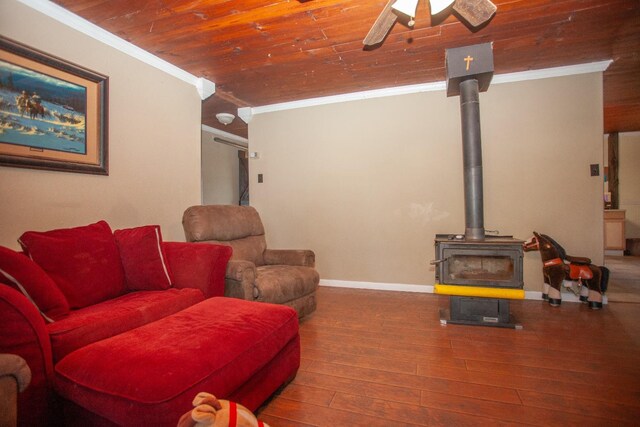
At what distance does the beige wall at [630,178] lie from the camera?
5.96 meters

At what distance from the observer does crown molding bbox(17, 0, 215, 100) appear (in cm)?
205

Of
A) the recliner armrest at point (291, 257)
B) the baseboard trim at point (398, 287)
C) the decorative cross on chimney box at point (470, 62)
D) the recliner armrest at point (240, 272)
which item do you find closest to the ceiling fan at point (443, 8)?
the decorative cross on chimney box at point (470, 62)

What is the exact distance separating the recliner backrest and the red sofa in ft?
1.69

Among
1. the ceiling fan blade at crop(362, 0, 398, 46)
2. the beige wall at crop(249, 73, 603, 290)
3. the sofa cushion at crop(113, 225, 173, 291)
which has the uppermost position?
the ceiling fan blade at crop(362, 0, 398, 46)

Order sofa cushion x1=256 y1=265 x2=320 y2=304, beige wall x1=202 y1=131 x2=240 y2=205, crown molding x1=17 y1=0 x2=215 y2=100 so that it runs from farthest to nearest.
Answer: beige wall x1=202 y1=131 x2=240 y2=205, sofa cushion x1=256 y1=265 x2=320 y2=304, crown molding x1=17 y1=0 x2=215 y2=100

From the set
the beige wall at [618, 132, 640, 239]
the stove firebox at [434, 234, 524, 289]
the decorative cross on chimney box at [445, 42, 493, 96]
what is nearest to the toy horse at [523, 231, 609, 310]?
the stove firebox at [434, 234, 524, 289]

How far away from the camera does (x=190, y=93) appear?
3.22 meters

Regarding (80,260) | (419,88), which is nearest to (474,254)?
(419,88)

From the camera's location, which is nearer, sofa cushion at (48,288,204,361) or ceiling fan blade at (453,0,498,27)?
sofa cushion at (48,288,204,361)

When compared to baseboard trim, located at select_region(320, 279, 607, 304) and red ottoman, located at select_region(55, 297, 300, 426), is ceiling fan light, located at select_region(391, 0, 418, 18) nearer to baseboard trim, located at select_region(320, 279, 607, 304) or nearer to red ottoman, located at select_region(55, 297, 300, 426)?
red ottoman, located at select_region(55, 297, 300, 426)

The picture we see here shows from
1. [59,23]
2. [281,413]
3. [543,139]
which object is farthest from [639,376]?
Result: [59,23]

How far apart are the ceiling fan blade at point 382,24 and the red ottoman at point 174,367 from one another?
1891 mm

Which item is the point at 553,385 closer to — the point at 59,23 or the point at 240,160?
the point at 59,23

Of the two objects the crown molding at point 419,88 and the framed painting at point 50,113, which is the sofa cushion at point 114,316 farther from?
the crown molding at point 419,88
